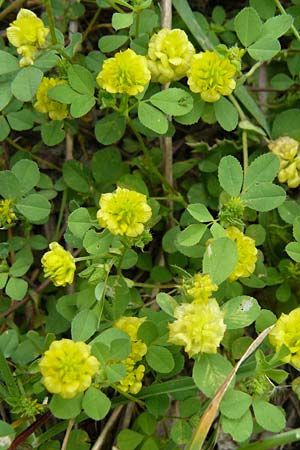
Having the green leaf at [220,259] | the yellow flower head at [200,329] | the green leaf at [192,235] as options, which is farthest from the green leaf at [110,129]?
the yellow flower head at [200,329]

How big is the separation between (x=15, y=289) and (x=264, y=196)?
687 mm

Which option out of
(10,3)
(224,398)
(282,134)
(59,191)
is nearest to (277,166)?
(282,134)

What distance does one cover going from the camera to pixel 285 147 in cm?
196

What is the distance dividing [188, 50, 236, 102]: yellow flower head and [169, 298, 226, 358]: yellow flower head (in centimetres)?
60

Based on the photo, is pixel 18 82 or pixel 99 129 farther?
pixel 99 129

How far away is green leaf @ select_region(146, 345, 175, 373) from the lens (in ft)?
5.11

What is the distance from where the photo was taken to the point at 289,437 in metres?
1.48

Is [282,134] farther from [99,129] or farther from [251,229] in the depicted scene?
[99,129]

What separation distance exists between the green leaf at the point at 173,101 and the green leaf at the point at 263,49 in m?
0.22

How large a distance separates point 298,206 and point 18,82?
84 cm

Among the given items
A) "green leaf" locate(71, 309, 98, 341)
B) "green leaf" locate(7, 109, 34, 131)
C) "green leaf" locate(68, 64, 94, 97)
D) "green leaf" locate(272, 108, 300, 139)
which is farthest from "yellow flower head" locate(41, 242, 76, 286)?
"green leaf" locate(272, 108, 300, 139)

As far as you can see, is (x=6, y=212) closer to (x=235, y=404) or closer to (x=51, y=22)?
(x=51, y=22)

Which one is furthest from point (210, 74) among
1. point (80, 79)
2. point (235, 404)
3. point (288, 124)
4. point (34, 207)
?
point (235, 404)

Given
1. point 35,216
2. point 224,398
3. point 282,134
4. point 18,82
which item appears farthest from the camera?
point 282,134
